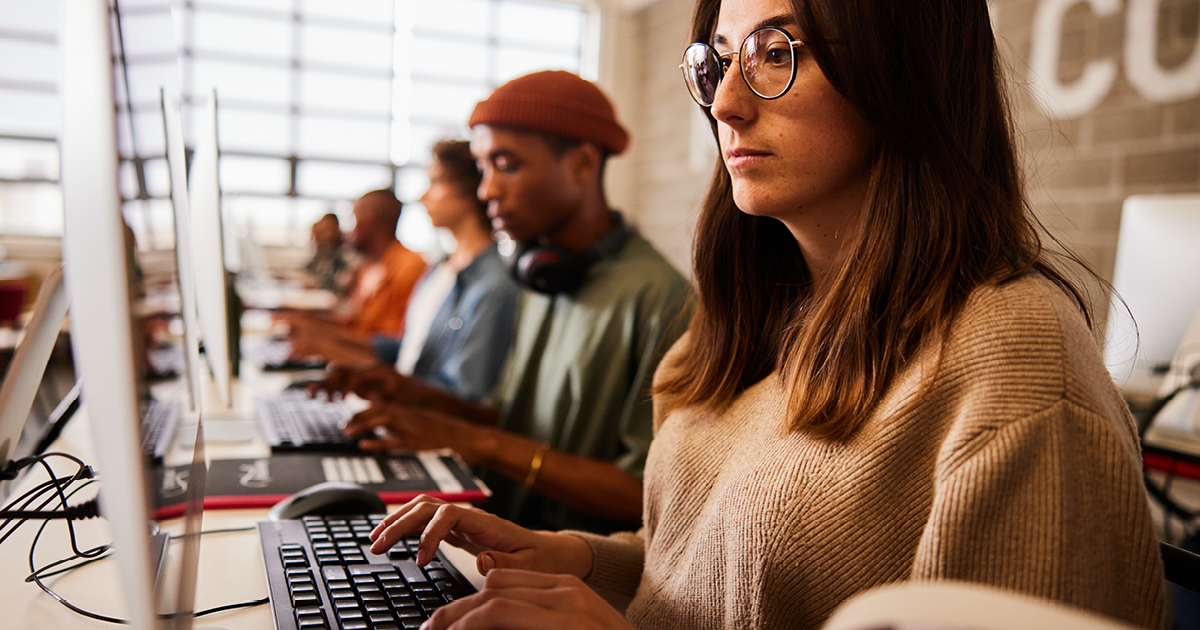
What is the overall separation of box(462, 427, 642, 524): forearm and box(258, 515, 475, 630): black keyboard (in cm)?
44

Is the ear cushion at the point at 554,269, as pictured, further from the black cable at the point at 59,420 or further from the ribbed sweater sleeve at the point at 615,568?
the black cable at the point at 59,420

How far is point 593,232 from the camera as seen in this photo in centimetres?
176

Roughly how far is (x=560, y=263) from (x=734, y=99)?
0.84m

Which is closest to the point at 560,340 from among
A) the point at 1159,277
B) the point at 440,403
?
the point at 440,403

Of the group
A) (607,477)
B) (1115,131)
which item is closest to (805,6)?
(607,477)

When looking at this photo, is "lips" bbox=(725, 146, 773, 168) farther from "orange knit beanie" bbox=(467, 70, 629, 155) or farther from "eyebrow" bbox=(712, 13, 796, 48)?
"orange knit beanie" bbox=(467, 70, 629, 155)

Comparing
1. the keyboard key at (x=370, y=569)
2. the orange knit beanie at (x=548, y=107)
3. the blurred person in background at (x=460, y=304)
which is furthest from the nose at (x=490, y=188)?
the keyboard key at (x=370, y=569)

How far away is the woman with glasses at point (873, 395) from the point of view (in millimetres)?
556

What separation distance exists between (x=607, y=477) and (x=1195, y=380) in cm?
102

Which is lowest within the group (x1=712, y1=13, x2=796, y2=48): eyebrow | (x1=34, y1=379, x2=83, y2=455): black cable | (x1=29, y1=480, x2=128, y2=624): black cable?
(x1=29, y1=480, x2=128, y2=624): black cable

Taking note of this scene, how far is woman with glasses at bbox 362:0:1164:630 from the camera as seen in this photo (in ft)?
1.82

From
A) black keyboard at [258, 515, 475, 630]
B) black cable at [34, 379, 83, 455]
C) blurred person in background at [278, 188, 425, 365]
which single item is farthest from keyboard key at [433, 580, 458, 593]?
blurred person in background at [278, 188, 425, 365]

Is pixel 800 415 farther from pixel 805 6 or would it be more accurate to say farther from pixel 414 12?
pixel 414 12

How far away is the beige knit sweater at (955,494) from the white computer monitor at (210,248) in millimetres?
758
